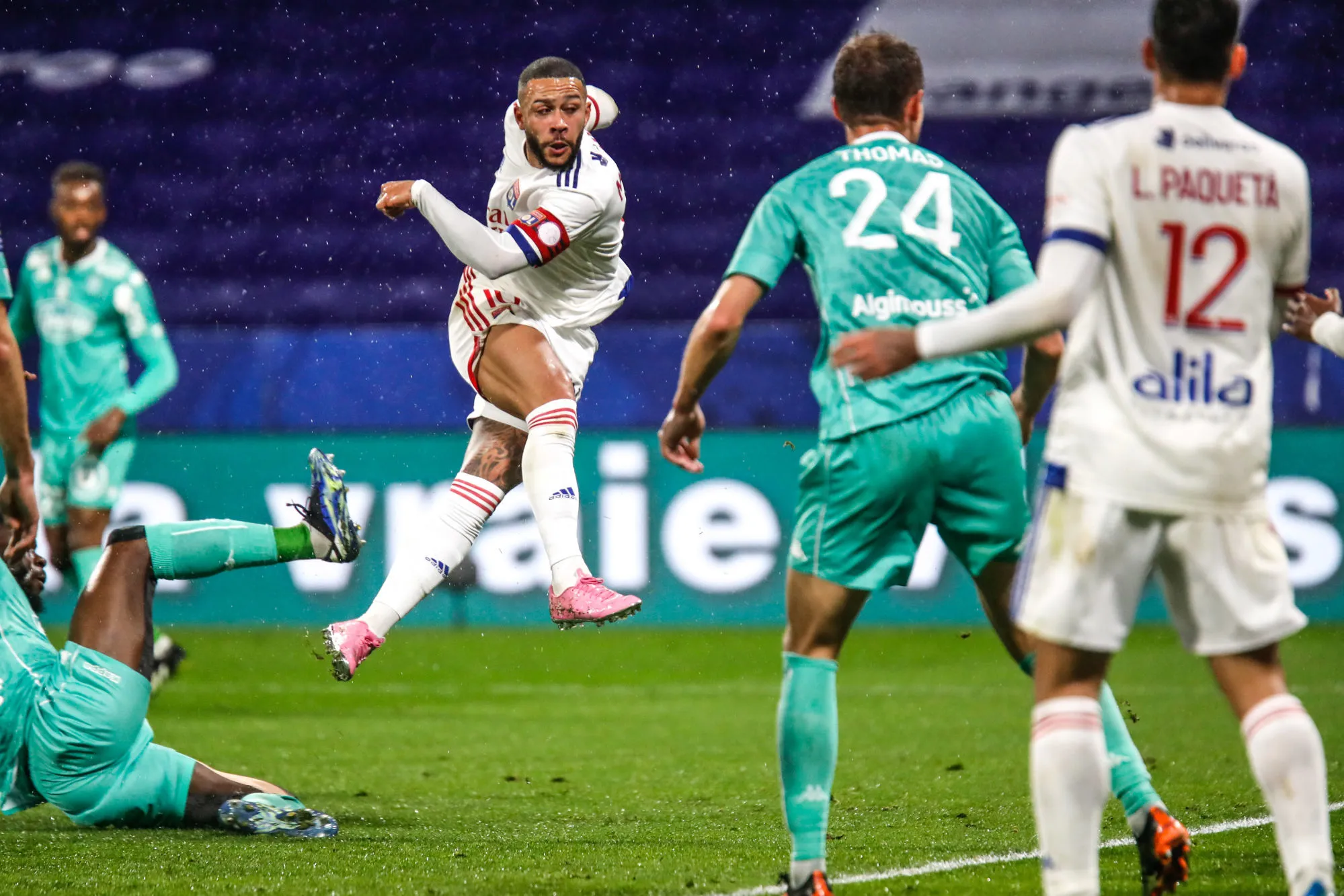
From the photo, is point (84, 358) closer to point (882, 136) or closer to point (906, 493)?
point (882, 136)

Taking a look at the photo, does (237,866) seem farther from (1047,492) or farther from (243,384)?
(243,384)

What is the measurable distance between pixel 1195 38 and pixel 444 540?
3.05m

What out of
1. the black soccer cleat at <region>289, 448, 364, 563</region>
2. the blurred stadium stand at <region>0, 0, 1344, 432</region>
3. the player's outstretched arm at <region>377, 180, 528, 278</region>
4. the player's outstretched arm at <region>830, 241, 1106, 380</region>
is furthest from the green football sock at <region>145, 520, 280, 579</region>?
the blurred stadium stand at <region>0, 0, 1344, 432</region>

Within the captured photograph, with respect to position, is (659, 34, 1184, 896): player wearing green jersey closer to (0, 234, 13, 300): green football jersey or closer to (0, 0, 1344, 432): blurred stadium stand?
(0, 234, 13, 300): green football jersey

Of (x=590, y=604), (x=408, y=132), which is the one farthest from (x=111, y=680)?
(x=408, y=132)

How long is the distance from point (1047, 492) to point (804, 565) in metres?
0.67

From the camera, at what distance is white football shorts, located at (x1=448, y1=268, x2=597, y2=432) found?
5.49 metres

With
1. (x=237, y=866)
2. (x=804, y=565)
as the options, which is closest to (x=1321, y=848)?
(x=804, y=565)

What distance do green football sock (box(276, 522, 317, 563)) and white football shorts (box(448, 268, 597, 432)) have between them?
2.73ft

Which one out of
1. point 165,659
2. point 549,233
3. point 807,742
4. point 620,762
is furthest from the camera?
point 165,659

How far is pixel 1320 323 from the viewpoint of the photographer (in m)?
3.71

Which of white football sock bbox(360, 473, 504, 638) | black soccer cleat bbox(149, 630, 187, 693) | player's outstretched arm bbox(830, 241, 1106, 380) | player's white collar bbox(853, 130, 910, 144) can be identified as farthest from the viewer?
black soccer cleat bbox(149, 630, 187, 693)

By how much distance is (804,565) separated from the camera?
3592 millimetres

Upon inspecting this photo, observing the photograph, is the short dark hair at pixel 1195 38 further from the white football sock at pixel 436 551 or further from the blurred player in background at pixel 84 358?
the blurred player in background at pixel 84 358
